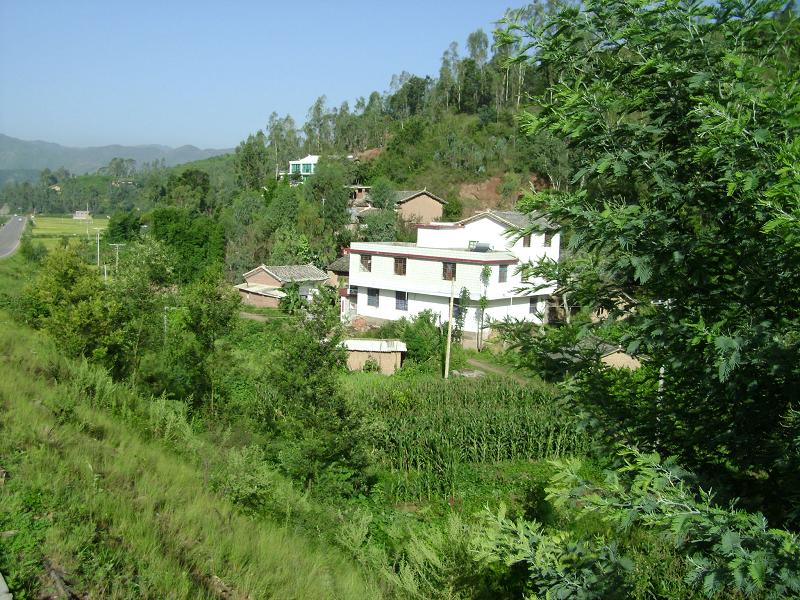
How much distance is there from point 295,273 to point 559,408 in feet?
97.7

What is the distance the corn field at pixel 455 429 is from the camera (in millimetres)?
13883

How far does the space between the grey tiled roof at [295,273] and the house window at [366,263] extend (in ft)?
17.9

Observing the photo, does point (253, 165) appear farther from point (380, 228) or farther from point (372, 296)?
point (372, 296)

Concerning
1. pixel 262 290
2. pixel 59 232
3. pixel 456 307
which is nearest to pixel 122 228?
pixel 262 290

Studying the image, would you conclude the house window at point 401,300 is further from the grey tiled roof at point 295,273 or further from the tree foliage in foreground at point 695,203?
the tree foliage in foreground at point 695,203

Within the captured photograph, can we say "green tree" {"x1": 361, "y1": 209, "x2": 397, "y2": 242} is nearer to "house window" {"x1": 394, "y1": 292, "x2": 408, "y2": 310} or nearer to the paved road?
"house window" {"x1": 394, "y1": 292, "x2": 408, "y2": 310}

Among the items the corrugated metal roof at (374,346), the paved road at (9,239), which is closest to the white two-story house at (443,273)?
the corrugated metal roof at (374,346)

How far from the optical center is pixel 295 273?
3550cm

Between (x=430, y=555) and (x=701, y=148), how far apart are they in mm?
5120

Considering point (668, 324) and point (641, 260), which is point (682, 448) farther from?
point (641, 260)

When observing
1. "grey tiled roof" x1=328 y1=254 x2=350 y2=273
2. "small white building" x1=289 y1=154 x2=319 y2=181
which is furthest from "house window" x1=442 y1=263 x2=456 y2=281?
"small white building" x1=289 y1=154 x2=319 y2=181

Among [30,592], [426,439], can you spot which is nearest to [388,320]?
[426,439]

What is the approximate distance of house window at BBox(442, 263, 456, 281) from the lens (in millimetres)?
27145

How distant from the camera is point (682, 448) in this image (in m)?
3.83
